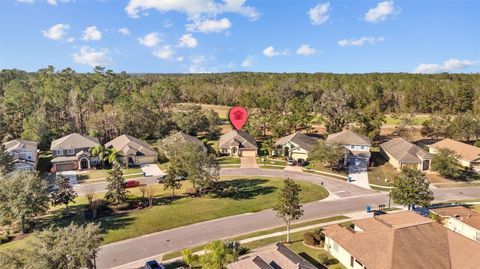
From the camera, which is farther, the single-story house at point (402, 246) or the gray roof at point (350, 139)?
the gray roof at point (350, 139)

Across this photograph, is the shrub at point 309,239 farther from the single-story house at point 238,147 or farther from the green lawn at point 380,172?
the single-story house at point 238,147

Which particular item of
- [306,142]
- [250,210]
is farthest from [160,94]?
[250,210]

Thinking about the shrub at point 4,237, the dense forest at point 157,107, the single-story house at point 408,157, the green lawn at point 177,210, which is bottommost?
the shrub at point 4,237

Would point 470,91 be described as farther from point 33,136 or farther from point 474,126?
point 33,136

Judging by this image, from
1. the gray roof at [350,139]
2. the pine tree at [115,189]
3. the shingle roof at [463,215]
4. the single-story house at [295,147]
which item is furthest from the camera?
the gray roof at [350,139]

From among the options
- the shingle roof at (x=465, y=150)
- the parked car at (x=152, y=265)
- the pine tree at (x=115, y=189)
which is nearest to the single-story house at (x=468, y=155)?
the shingle roof at (x=465, y=150)

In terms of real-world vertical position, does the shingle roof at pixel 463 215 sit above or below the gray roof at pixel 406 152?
below

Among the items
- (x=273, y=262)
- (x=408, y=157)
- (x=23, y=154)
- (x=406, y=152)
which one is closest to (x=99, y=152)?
(x=23, y=154)

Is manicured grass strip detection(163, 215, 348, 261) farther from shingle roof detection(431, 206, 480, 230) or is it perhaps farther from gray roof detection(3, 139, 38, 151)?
gray roof detection(3, 139, 38, 151)
